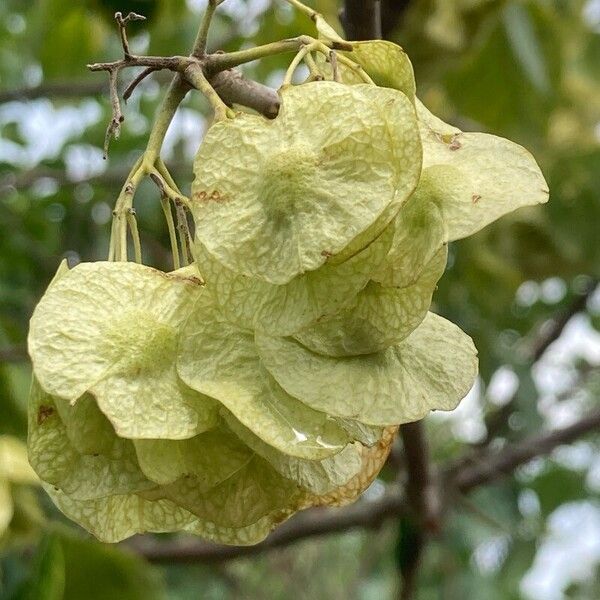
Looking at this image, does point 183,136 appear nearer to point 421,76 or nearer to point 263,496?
point 421,76

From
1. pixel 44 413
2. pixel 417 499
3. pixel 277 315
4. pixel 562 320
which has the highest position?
pixel 277 315

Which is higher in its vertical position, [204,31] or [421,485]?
[204,31]

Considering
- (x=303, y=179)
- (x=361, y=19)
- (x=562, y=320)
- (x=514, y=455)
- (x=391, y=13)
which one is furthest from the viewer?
(x=562, y=320)

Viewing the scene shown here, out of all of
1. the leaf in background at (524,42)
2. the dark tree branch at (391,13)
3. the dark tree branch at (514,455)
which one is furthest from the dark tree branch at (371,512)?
the dark tree branch at (391,13)

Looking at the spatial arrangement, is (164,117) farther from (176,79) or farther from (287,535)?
(287,535)

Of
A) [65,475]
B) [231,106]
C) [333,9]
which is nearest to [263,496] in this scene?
[65,475]

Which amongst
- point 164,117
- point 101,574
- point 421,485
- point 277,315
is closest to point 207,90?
point 164,117

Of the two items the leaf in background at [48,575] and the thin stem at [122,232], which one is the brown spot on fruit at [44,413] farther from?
the leaf in background at [48,575]
